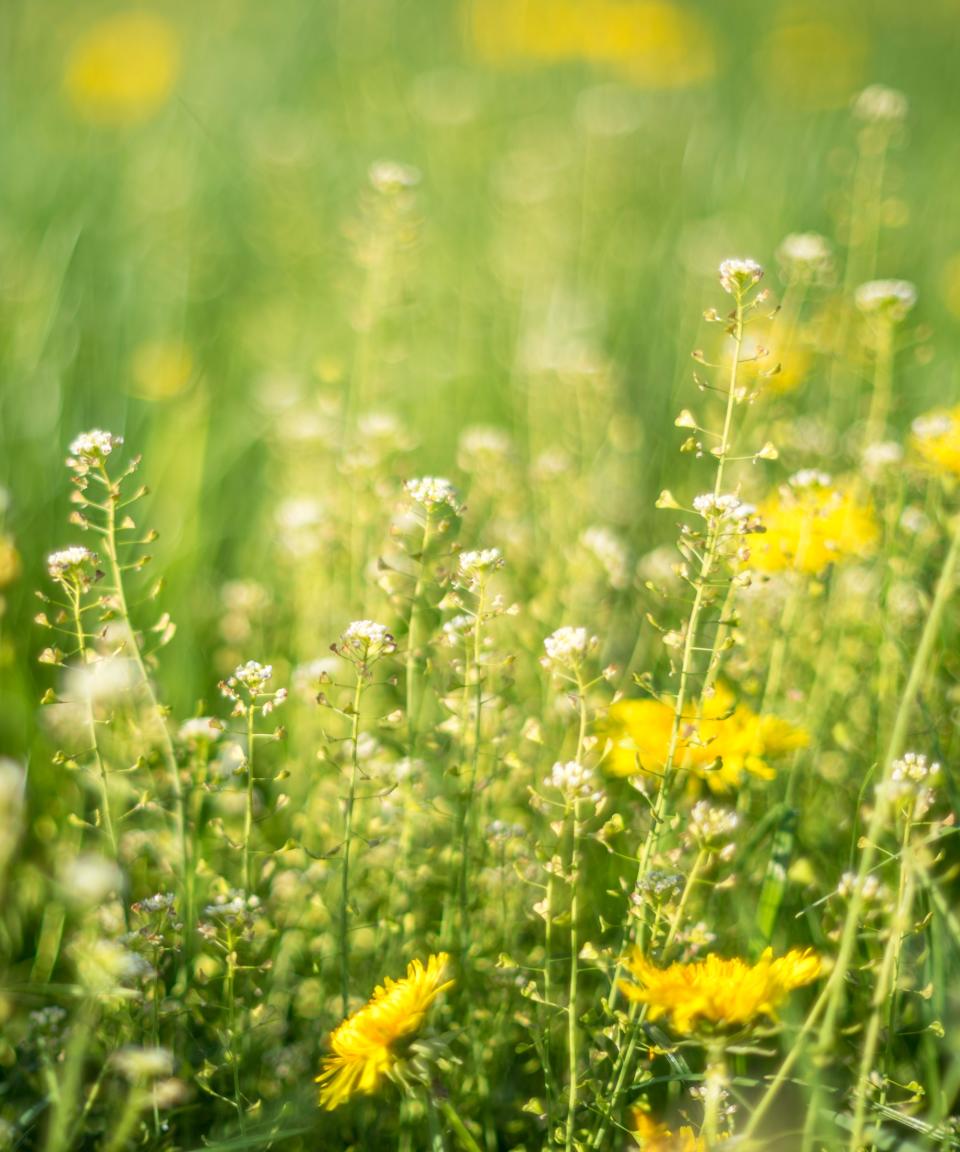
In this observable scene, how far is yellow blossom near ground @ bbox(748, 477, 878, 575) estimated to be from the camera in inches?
70.9

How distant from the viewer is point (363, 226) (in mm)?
2600

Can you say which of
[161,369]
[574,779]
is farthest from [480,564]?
[161,369]

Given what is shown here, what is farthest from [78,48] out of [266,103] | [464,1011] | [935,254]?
[464,1011]

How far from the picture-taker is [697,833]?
4.39 feet

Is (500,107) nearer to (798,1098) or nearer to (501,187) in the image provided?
(501,187)

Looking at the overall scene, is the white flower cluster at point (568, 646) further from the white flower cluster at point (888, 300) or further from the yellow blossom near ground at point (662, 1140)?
the white flower cluster at point (888, 300)

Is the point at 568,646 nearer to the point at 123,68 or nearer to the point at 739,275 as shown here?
the point at 739,275

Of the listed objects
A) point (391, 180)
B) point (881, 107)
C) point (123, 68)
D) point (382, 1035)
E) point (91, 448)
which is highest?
point (123, 68)

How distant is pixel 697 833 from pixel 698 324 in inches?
98.0

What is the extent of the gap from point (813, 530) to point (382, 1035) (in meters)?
1.09

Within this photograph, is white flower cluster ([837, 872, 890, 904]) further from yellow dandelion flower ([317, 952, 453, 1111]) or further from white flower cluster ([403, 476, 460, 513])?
white flower cluster ([403, 476, 460, 513])

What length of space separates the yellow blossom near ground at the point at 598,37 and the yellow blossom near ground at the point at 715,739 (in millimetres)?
5132

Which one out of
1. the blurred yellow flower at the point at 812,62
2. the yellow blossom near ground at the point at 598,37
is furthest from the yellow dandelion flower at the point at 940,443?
the yellow blossom near ground at the point at 598,37

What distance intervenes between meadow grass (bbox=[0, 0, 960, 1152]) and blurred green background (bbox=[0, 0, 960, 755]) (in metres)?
0.02
